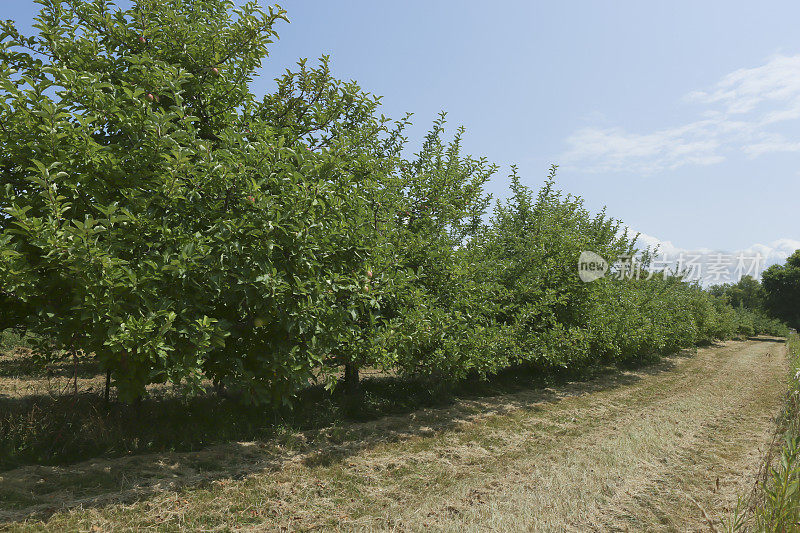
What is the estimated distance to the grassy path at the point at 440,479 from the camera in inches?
199

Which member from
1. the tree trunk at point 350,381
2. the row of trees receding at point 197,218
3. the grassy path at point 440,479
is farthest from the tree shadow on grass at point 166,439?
the row of trees receding at point 197,218

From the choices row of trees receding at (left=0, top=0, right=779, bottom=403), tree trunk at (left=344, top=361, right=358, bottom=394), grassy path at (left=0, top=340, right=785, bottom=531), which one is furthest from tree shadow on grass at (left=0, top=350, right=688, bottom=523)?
row of trees receding at (left=0, top=0, right=779, bottom=403)

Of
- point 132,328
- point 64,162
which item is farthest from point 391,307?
point 64,162

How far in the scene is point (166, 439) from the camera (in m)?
7.16

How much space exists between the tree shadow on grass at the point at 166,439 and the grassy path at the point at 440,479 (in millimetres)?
47

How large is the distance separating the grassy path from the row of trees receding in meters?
1.26

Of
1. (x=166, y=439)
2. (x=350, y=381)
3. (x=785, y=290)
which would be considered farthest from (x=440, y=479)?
(x=785, y=290)

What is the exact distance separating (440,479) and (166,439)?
15.2 ft

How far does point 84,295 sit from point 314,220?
3006mm

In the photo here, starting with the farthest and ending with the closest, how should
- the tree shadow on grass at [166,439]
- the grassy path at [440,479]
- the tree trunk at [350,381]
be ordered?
1. the tree trunk at [350,381]
2. the tree shadow on grass at [166,439]
3. the grassy path at [440,479]

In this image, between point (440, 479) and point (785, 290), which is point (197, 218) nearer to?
point (440, 479)

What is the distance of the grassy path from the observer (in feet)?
16.6

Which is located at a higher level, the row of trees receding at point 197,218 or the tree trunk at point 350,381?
the row of trees receding at point 197,218

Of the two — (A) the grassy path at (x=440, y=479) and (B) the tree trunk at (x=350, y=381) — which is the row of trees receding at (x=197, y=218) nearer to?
(A) the grassy path at (x=440, y=479)
